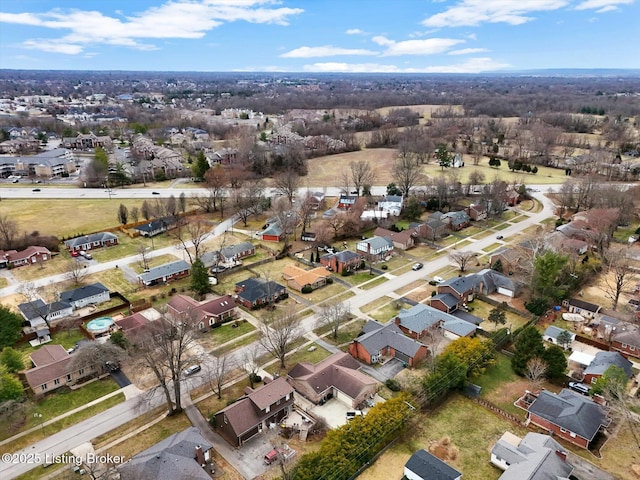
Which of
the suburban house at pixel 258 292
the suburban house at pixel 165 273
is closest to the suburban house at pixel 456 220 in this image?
the suburban house at pixel 258 292

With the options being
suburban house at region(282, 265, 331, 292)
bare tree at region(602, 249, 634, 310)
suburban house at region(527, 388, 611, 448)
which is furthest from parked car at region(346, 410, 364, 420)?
bare tree at region(602, 249, 634, 310)

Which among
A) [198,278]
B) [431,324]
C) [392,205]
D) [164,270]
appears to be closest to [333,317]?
[431,324]

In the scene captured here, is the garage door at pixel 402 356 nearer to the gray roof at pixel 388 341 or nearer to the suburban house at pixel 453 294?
the gray roof at pixel 388 341

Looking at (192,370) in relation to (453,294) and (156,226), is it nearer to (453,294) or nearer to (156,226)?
(453,294)

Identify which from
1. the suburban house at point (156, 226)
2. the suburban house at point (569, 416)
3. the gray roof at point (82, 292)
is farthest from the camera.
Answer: the suburban house at point (156, 226)

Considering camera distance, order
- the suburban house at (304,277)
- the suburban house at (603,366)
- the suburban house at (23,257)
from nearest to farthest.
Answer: the suburban house at (603,366)
the suburban house at (304,277)
the suburban house at (23,257)

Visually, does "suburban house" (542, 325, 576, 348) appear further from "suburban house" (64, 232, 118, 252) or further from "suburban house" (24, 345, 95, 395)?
"suburban house" (64, 232, 118, 252)
